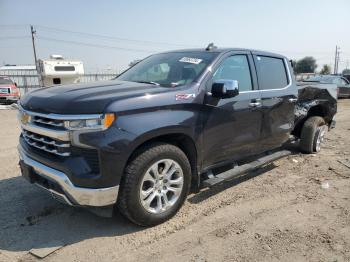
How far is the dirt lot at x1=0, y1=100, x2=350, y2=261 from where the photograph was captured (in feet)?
11.1

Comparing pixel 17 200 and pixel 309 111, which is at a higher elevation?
pixel 309 111

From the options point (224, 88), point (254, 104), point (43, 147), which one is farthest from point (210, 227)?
point (43, 147)

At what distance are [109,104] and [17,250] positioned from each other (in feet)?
5.37

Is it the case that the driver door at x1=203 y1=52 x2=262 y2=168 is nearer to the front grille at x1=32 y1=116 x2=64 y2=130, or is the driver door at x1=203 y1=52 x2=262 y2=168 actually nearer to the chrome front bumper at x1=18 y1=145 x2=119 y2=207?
the chrome front bumper at x1=18 y1=145 x2=119 y2=207

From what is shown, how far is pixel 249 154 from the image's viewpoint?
516 cm

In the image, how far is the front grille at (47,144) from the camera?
3.39 meters

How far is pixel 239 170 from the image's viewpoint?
4.85m

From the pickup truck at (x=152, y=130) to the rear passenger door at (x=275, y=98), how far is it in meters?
0.03

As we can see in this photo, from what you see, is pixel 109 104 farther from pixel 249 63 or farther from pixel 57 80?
pixel 57 80

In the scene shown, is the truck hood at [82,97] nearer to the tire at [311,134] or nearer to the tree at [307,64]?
the tire at [311,134]

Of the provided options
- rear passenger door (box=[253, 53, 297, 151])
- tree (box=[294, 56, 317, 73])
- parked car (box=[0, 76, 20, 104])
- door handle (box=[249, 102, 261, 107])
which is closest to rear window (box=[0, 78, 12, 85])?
parked car (box=[0, 76, 20, 104])

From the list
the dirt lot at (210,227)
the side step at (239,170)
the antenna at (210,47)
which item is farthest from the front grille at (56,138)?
the antenna at (210,47)

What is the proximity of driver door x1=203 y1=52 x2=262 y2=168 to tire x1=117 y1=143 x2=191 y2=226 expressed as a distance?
0.47 metres

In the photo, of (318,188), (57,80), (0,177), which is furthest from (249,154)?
(57,80)
